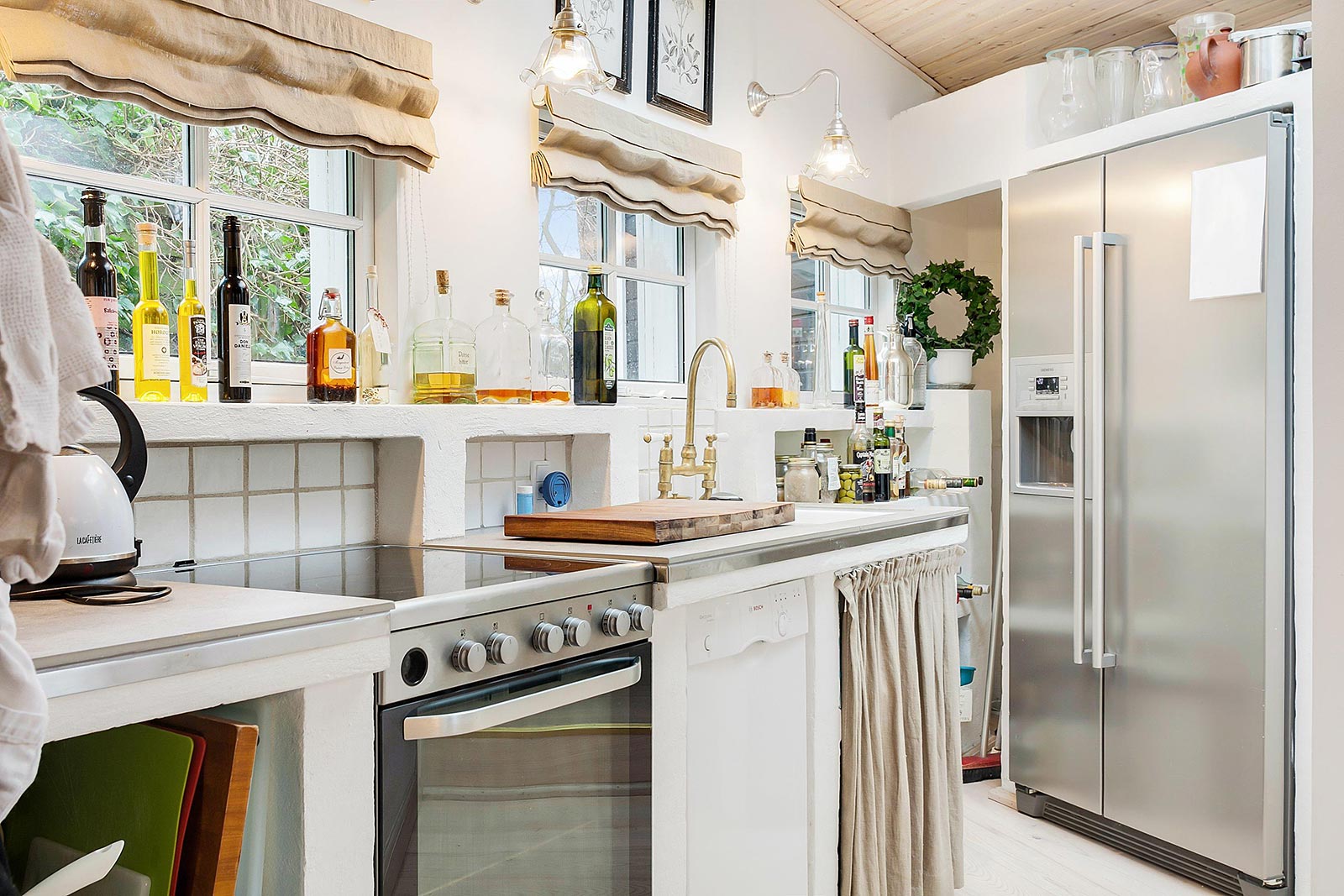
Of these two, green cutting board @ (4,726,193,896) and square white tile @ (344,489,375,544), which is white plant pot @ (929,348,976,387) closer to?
square white tile @ (344,489,375,544)

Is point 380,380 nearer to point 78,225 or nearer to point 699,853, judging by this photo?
point 78,225

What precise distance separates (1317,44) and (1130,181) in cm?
169

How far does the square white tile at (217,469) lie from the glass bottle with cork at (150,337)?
153mm

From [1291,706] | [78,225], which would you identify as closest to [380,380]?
[78,225]

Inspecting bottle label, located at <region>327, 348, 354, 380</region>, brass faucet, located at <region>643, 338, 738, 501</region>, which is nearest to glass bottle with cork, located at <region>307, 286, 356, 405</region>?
bottle label, located at <region>327, 348, 354, 380</region>

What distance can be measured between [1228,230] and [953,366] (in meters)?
1.13

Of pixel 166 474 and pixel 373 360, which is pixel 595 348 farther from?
pixel 166 474

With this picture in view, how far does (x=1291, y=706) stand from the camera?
2447mm

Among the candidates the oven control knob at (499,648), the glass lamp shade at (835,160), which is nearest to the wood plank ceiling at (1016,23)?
the glass lamp shade at (835,160)

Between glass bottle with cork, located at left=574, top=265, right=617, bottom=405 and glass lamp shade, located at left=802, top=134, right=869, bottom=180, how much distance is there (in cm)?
86

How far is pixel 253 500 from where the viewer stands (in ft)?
5.95

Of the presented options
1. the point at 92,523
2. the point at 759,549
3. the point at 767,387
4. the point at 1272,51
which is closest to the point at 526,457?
the point at 759,549

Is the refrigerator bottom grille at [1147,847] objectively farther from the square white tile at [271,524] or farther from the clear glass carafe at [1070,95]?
the square white tile at [271,524]

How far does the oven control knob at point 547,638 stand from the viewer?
1419 mm
